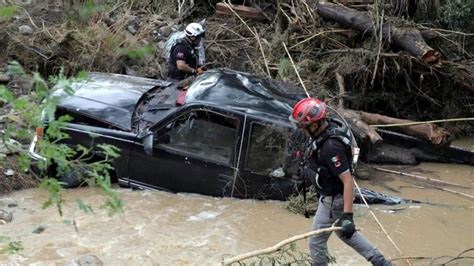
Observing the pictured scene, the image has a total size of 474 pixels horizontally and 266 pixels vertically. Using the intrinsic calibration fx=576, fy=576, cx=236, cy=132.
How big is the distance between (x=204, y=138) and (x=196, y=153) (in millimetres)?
190

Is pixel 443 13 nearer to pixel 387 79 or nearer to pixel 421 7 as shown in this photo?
pixel 421 7

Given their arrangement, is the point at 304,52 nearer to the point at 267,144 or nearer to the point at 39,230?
the point at 267,144

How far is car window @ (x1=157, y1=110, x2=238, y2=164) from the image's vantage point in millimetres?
6125

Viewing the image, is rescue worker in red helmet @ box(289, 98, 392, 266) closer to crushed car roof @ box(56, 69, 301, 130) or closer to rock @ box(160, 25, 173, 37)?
crushed car roof @ box(56, 69, 301, 130)

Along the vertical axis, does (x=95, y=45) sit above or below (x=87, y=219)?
above

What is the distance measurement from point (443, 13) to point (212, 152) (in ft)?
17.8

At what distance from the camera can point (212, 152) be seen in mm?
6195

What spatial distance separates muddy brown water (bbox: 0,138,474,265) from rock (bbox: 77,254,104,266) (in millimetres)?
140

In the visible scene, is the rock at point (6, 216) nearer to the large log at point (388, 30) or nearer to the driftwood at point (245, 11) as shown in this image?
the large log at point (388, 30)

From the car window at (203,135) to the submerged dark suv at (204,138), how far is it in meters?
0.01

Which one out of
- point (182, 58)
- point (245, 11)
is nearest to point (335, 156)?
point (182, 58)

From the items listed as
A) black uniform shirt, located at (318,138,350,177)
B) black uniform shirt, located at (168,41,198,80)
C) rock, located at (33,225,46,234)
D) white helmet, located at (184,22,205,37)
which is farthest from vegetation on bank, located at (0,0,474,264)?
black uniform shirt, located at (318,138,350,177)

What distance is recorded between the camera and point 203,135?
20.3 ft

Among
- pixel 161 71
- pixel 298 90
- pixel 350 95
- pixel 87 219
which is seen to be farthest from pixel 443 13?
pixel 87 219
